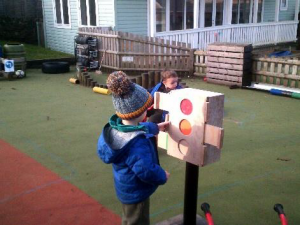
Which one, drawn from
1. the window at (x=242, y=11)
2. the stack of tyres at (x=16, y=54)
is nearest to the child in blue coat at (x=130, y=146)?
the stack of tyres at (x=16, y=54)

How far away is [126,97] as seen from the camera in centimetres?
258

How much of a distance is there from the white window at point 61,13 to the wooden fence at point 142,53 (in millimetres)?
4758

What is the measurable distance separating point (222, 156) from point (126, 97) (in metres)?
3.19

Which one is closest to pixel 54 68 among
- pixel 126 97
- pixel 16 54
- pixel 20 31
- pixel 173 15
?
pixel 16 54

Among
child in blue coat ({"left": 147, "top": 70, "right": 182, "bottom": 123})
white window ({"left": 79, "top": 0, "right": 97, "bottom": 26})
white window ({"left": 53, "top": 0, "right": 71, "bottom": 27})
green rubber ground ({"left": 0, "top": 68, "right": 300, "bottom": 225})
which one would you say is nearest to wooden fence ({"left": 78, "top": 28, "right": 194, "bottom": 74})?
white window ({"left": 79, "top": 0, "right": 97, "bottom": 26})

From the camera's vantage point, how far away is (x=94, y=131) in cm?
661

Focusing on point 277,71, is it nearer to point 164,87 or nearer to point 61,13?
point 164,87

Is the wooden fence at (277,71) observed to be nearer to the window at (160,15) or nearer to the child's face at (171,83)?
the child's face at (171,83)

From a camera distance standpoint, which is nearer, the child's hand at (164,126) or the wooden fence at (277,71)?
the child's hand at (164,126)

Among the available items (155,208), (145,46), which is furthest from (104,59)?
(155,208)

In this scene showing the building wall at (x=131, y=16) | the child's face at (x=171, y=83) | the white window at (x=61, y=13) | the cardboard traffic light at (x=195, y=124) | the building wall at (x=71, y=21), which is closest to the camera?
the cardboard traffic light at (x=195, y=124)

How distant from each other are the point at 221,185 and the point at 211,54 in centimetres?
721

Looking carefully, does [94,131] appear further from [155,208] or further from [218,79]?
[218,79]

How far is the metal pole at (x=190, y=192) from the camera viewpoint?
3090mm
